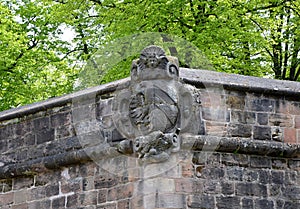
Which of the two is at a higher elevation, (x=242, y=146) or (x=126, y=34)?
(x=126, y=34)

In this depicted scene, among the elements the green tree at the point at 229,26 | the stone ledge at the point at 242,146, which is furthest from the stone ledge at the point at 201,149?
the green tree at the point at 229,26

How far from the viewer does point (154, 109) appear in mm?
9273

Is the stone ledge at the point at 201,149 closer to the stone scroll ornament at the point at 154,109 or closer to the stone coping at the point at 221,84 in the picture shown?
the stone scroll ornament at the point at 154,109

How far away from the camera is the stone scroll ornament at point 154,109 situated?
9234mm

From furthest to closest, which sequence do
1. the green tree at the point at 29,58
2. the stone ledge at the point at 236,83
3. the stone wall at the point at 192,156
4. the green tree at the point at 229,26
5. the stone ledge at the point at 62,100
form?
the green tree at the point at 29,58
the green tree at the point at 229,26
the stone ledge at the point at 62,100
the stone ledge at the point at 236,83
the stone wall at the point at 192,156

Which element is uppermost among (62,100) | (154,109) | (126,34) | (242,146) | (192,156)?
(126,34)

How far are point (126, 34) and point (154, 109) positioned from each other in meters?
7.48

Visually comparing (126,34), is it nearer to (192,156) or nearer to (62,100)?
(62,100)

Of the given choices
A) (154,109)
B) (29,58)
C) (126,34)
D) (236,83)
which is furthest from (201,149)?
(29,58)

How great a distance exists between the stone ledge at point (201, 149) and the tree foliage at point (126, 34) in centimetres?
471

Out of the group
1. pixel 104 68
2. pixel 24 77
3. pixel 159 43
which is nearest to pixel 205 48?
pixel 159 43

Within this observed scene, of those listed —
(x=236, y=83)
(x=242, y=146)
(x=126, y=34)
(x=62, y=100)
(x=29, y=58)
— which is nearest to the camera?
(x=242, y=146)

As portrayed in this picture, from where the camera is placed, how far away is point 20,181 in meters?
10.9

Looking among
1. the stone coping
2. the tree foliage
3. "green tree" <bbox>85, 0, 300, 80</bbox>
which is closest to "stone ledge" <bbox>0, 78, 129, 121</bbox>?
the stone coping
